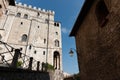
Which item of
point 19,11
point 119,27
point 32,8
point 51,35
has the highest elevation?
point 32,8

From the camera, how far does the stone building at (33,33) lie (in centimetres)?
2895

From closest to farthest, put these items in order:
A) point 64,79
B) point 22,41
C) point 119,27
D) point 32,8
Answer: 1. point 119,27
2. point 64,79
3. point 22,41
4. point 32,8

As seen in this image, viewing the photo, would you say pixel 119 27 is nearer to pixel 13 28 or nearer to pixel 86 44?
pixel 86 44

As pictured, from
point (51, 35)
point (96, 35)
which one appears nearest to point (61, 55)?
point (51, 35)

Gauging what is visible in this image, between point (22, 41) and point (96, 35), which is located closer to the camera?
point (96, 35)

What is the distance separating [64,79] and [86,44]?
45.1ft

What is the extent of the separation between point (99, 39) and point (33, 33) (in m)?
27.2

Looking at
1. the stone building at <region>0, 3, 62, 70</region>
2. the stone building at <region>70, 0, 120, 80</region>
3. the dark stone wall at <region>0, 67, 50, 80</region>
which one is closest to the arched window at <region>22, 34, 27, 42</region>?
the stone building at <region>0, 3, 62, 70</region>

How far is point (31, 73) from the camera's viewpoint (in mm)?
8273

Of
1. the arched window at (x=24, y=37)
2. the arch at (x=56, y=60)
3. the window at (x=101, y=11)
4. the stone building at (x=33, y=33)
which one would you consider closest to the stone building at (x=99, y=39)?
the window at (x=101, y=11)

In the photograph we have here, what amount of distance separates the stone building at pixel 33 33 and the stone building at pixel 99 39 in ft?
69.8

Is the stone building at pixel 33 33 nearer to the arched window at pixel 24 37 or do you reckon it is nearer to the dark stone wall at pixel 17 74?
the arched window at pixel 24 37

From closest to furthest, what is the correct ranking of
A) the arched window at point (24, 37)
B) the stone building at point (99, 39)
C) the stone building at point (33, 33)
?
the stone building at point (99, 39), the stone building at point (33, 33), the arched window at point (24, 37)

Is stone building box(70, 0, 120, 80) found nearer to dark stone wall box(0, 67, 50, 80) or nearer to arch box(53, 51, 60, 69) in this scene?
dark stone wall box(0, 67, 50, 80)
